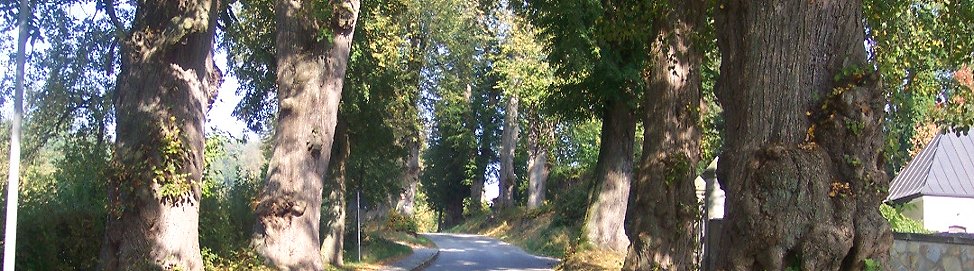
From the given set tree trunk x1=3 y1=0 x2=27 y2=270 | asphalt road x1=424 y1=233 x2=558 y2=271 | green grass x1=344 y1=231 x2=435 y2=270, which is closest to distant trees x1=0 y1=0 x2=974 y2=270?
green grass x1=344 y1=231 x2=435 y2=270

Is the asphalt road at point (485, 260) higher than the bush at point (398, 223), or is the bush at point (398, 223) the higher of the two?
the bush at point (398, 223)

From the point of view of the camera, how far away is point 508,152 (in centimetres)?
5472

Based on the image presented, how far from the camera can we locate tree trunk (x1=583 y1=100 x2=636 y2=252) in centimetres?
2391

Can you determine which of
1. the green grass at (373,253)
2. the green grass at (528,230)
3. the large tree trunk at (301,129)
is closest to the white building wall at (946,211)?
the green grass at (528,230)

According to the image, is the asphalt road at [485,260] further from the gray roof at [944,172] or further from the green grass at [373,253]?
the gray roof at [944,172]

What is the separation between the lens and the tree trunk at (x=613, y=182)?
2391 centimetres

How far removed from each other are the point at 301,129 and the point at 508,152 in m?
38.2

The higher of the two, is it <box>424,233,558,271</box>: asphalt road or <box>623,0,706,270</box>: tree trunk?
<box>623,0,706,270</box>: tree trunk

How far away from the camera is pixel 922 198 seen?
103ft

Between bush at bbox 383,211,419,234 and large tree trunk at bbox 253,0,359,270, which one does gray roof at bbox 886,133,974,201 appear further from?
bush at bbox 383,211,419,234

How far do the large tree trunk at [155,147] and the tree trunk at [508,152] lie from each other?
36963 mm

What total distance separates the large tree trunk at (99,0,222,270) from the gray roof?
24.3 m

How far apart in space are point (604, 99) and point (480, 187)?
1646 inches

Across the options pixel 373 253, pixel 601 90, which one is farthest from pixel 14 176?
pixel 373 253
